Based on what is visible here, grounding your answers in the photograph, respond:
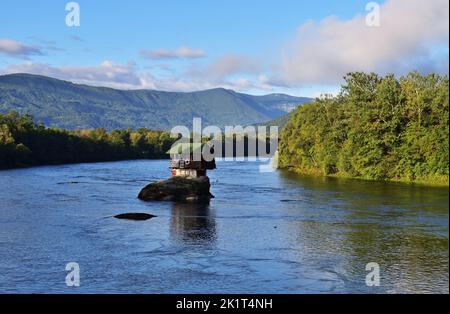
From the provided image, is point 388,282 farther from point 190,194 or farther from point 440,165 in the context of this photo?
point 440,165

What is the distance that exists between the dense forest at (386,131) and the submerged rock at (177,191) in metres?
33.1

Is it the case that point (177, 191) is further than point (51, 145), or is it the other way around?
point (51, 145)

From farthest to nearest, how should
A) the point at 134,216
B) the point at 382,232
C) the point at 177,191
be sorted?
the point at 177,191, the point at 134,216, the point at 382,232

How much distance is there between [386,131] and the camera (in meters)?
92.0

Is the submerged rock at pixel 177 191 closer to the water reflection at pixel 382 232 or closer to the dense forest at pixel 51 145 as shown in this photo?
the water reflection at pixel 382 232

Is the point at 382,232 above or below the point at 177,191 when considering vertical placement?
below

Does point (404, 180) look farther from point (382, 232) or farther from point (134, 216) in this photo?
point (134, 216)

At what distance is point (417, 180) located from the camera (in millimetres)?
90125

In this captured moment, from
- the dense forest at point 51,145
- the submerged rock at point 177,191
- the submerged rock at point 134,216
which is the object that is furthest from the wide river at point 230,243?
the dense forest at point 51,145

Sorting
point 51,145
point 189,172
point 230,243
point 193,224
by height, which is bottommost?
point 230,243

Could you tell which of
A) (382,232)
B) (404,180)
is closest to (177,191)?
(382,232)

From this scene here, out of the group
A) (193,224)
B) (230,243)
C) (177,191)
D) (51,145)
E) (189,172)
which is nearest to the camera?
(230,243)

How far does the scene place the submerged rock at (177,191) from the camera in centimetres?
7150

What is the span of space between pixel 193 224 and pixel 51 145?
4566 inches
